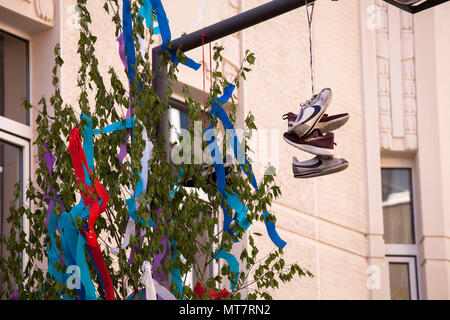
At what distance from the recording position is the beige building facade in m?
13.5

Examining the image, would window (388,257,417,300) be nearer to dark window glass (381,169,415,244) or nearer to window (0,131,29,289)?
dark window glass (381,169,415,244)

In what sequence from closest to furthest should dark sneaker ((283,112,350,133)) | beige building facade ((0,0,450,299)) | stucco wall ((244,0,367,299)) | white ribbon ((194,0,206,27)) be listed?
dark sneaker ((283,112,350,133)) < white ribbon ((194,0,206,27)) < beige building facade ((0,0,450,299)) < stucco wall ((244,0,367,299))

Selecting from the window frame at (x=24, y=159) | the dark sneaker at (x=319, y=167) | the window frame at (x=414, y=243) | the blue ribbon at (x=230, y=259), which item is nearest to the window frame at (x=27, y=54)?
the window frame at (x=24, y=159)

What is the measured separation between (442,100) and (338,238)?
2.88 meters

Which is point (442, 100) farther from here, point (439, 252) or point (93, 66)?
point (93, 66)

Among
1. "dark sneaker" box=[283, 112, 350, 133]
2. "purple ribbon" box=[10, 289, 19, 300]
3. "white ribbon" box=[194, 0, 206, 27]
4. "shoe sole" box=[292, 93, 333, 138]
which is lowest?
"purple ribbon" box=[10, 289, 19, 300]

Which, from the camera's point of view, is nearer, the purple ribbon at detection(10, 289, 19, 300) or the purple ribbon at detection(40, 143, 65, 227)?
the purple ribbon at detection(40, 143, 65, 227)

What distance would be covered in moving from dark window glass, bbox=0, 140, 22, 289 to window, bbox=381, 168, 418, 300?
24.8 feet

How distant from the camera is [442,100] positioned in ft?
53.3

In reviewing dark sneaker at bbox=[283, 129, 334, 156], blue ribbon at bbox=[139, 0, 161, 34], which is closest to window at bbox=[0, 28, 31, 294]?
blue ribbon at bbox=[139, 0, 161, 34]

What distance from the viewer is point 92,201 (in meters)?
7.57

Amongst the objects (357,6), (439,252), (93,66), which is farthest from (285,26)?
(93,66)

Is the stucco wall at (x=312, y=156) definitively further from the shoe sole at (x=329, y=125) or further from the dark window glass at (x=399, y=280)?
the shoe sole at (x=329, y=125)

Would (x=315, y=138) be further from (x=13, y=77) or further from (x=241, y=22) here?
(x=13, y=77)
